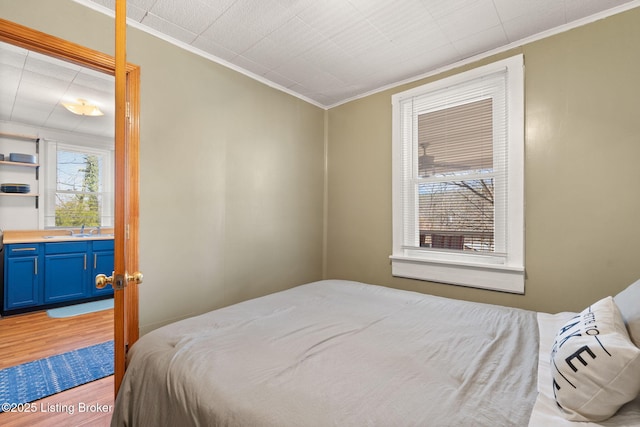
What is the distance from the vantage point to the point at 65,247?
13.3 ft

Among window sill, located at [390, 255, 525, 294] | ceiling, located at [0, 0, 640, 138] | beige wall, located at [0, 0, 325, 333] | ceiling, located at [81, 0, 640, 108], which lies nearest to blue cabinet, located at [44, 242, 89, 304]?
ceiling, located at [0, 0, 640, 138]

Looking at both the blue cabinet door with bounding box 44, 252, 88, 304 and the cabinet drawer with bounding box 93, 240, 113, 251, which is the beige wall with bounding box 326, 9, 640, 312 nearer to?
the cabinet drawer with bounding box 93, 240, 113, 251

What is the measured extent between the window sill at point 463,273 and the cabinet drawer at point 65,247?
439 cm

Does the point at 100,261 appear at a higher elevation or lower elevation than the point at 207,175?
lower

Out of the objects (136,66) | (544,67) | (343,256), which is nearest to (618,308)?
(544,67)

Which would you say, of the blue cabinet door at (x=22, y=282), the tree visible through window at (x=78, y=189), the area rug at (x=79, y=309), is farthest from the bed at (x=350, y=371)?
the tree visible through window at (x=78, y=189)

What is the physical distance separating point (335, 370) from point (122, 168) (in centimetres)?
122

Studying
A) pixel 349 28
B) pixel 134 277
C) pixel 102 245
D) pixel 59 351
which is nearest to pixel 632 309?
pixel 134 277

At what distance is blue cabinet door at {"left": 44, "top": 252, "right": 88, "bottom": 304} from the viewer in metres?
3.88

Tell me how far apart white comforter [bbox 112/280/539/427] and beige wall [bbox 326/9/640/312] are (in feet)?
1.93

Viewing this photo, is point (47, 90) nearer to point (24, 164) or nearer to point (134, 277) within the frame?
point (24, 164)

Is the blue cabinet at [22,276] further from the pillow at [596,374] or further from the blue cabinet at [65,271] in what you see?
the pillow at [596,374]

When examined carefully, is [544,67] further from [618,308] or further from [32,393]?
[32,393]

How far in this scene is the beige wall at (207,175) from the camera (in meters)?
2.06
